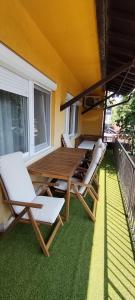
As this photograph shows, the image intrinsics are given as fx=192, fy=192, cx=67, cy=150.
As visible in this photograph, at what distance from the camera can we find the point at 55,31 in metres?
2.67

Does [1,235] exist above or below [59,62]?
below

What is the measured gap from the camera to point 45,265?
1947mm

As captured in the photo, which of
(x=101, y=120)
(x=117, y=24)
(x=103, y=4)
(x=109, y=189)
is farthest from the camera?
(x=101, y=120)

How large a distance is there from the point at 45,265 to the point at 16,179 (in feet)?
3.17

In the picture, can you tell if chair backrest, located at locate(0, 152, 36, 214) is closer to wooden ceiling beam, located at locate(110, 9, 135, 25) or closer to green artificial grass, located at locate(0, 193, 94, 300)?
green artificial grass, located at locate(0, 193, 94, 300)

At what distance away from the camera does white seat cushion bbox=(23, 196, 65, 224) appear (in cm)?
204

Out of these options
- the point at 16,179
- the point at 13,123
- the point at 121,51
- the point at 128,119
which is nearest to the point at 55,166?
the point at 16,179

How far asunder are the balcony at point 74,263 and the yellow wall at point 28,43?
497 mm

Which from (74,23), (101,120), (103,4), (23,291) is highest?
(74,23)

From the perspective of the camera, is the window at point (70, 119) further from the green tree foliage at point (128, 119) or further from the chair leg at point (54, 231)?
the chair leg at point (54, 231)

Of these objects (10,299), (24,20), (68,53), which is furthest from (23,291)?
(68,53)

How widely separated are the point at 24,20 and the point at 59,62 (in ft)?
6.11

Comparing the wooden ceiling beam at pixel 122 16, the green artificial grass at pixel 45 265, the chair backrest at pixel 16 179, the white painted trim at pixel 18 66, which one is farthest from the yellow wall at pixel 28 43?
the wooden ceiling beam at pixel 122 16

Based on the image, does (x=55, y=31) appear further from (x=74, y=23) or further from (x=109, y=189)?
(x=109, y=189)
